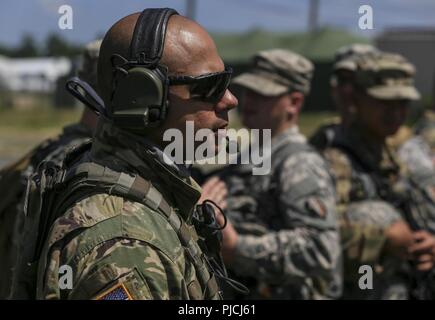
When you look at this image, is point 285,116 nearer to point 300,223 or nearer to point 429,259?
point 300,223

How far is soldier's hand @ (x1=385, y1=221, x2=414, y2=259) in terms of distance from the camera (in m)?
4.45

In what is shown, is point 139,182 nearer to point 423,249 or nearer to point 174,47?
point 174,47

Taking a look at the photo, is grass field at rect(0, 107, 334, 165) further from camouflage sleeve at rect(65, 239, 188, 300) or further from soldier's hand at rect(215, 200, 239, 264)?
camouflage sleeve at rect(65, 239, 188, 300)

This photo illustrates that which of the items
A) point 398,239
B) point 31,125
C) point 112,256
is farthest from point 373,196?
point 31,125

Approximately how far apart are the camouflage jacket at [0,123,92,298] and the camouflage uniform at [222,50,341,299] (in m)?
0.83

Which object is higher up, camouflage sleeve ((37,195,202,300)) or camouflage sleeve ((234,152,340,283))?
camouflage sleeve ((37,195,202,300))

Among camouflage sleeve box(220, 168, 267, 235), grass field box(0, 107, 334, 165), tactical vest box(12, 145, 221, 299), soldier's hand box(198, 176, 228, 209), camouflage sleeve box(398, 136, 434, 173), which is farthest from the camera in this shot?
grass field box(0, 107, 334, 165)

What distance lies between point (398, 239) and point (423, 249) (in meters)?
0.29

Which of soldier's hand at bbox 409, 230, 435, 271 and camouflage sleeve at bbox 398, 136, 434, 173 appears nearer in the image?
soldier's hand at bbox 409, 230, 435, 271

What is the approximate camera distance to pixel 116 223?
194cm

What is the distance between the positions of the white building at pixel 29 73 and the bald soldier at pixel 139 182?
51.7 m

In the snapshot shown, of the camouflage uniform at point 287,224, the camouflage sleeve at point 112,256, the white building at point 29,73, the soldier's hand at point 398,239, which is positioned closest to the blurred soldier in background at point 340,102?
the soldier's hand at point 398,239

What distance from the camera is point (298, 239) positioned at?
3.63 metres

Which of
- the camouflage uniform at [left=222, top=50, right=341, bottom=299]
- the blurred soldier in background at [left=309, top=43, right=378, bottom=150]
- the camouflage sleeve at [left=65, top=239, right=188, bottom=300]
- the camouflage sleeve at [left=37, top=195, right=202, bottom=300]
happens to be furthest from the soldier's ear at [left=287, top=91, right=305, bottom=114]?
the camouflage sleeve at [left=65, top=239, right=188, bottom=300]
